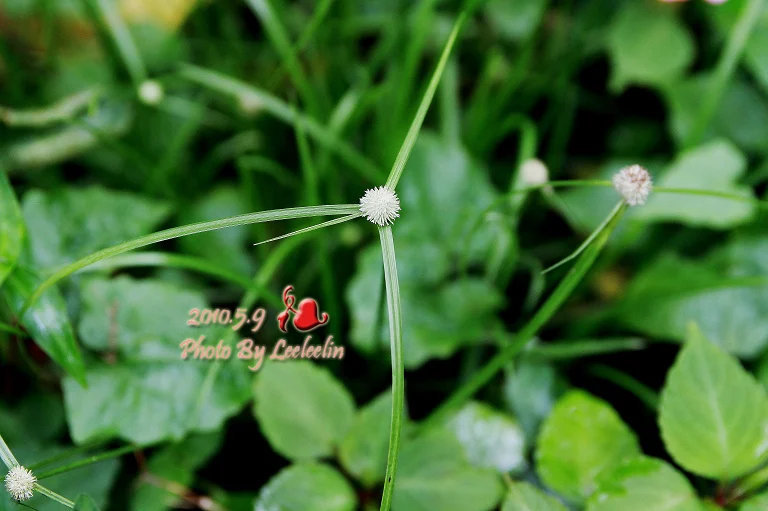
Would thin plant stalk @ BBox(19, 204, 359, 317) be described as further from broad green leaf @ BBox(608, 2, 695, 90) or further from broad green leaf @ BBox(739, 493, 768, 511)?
broad green leaf @ BBox(608, 2, 695, 90)

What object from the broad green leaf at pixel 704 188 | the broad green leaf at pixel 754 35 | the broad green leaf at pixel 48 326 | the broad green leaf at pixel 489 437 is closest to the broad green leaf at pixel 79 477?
the broad green leaf at pixel 48 326

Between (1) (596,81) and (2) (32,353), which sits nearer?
(2) (32,353)

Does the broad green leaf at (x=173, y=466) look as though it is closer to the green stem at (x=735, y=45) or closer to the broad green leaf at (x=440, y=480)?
the broad green leaf at (x=440, y=480)

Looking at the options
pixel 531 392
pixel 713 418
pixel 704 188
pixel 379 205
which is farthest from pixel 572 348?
pixel 379 205

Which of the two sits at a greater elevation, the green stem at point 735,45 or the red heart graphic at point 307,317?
the green stem at point 735,45

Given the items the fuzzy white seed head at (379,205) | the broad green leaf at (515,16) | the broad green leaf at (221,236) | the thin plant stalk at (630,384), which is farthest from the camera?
the broad green leaf at (515,16)

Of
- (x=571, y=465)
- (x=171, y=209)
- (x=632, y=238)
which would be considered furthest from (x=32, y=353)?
(x=632, y=238)

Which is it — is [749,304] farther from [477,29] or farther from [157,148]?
[157,148]
